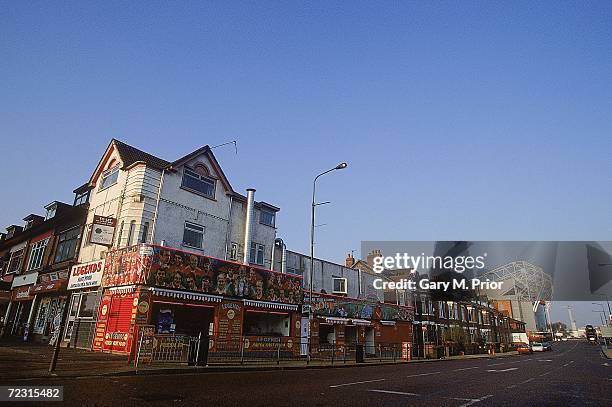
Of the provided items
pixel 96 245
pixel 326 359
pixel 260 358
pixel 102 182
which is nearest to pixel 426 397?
pixel 260 358

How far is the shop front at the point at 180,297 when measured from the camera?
1883 cm

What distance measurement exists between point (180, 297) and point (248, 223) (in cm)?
879

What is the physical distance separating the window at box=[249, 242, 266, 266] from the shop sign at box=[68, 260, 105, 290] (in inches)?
397

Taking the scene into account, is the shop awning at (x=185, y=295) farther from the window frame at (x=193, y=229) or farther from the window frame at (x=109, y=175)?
the window frame at (x=109, y=175)

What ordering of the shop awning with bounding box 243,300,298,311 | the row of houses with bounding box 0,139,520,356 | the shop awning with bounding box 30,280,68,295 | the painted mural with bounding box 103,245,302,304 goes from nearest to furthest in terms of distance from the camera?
the painted mural with bounding box 103,245,302,304 < the row of houses with bounding box 0,139,520,356 < the shop awning with bounding box 243,300,298,311 < the shop awning with bounding box 30,280,68,295

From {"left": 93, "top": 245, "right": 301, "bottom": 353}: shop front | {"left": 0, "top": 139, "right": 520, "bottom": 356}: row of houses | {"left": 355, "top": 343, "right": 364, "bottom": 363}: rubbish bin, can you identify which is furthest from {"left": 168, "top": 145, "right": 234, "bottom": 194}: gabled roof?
{"left": 355, "top": 343, "right": 364, "bottom": 363}: rubbish bin

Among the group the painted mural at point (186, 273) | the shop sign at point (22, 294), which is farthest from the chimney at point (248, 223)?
the shop sign at point (22, 294)

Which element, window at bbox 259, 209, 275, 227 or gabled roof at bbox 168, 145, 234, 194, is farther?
window at bbox 259, 209, 275, 227

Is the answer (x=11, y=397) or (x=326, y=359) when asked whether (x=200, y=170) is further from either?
(x=11, y=397)

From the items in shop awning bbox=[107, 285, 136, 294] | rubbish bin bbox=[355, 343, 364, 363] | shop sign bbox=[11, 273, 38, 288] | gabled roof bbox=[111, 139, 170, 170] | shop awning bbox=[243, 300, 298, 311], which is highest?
gabled roof bbox=[111, 139, 170, 170]

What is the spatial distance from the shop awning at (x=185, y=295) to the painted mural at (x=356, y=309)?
29.8 feet

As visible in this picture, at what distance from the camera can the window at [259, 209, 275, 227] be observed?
2993 cm

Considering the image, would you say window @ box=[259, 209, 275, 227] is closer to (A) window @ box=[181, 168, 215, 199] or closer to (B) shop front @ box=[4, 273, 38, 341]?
(A) window @ box=[181, 168, 215, 199]

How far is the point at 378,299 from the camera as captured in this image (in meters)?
40.9
